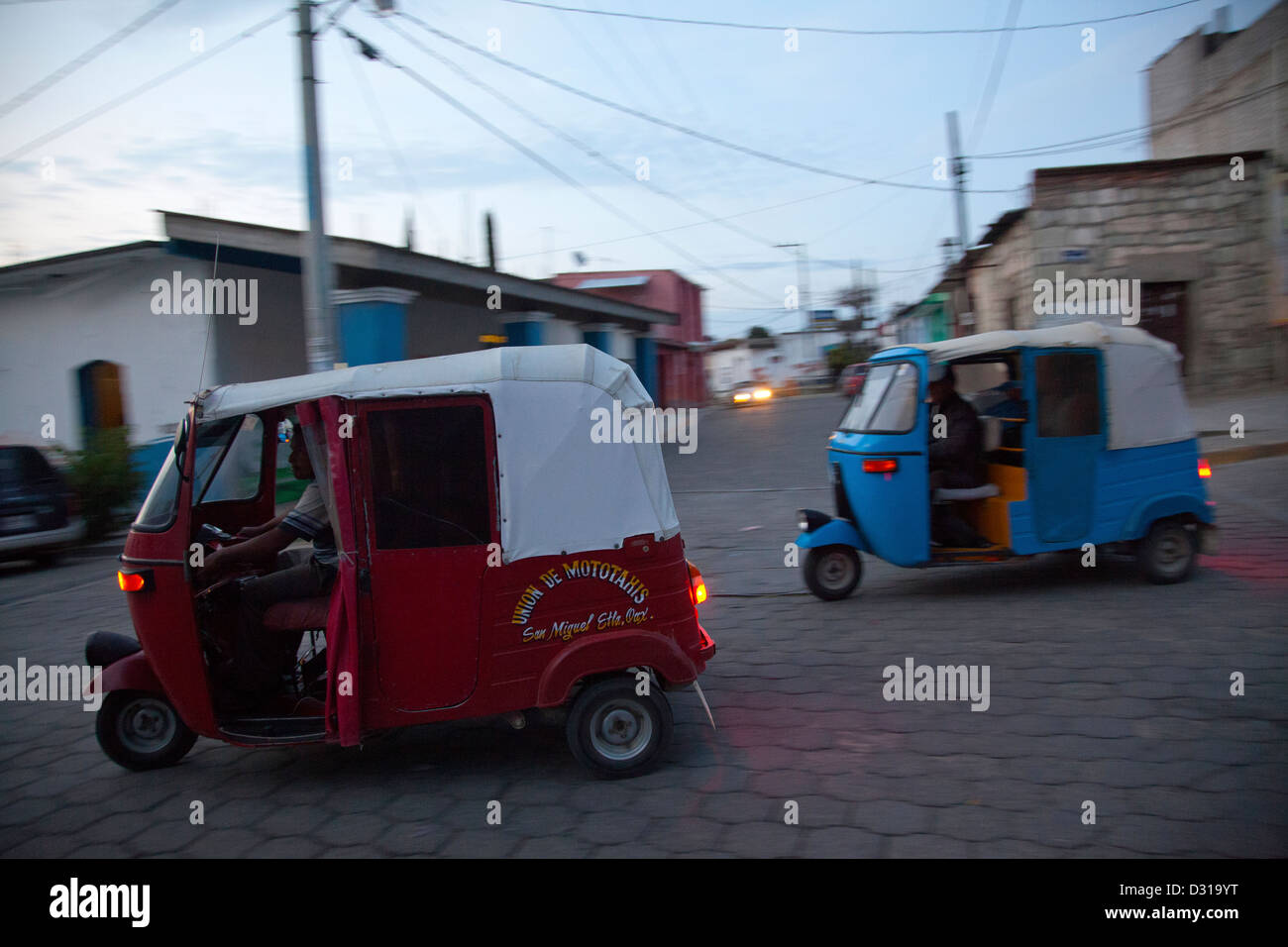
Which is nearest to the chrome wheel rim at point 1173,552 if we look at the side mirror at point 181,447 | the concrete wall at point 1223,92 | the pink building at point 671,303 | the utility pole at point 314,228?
the side mirror at point 181,447

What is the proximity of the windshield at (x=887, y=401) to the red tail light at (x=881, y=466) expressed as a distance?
26 cm

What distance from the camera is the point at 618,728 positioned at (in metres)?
4.48

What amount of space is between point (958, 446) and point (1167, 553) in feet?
6.07

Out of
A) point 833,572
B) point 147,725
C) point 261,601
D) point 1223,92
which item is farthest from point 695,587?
point 1223,92

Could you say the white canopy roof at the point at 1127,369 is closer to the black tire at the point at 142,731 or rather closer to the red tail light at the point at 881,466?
the red tail light at the point at 881,466

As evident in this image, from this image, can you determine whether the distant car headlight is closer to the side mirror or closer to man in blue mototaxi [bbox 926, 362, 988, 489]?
man in blue mototaxi [bbox 926, 362, 988, 489]

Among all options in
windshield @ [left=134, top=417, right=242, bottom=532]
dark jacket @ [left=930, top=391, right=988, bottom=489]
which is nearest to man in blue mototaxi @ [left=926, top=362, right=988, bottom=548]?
dark jacket @ [left=930, top=391, right=988, bottom=489]

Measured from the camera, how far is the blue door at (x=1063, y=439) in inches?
286

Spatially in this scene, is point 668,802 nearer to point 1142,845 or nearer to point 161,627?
point 1142,845

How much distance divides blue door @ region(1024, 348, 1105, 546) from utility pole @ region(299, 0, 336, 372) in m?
7.67

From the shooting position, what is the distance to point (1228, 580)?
741 cm

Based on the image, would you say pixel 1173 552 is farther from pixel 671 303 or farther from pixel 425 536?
pixel 671 303

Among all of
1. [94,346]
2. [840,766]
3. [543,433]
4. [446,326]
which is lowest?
[840,766]

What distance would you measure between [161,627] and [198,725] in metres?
0.50
